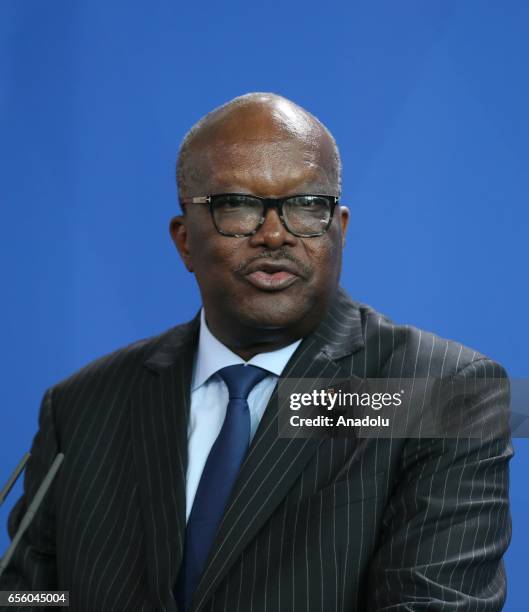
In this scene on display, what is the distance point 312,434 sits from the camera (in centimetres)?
201

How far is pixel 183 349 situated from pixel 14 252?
1.21m

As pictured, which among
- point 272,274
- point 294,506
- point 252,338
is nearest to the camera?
point 294,506

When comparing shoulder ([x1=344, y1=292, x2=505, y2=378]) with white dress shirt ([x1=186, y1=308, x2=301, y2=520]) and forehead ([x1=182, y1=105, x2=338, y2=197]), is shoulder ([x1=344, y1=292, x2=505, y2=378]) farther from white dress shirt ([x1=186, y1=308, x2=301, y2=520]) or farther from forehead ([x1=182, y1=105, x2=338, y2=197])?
forehead ([x1=182, y1=105, x2=338, y2=197])

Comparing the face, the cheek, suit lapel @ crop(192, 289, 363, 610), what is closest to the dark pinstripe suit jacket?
suit lapel @ crop(192, 289, 363, 610)

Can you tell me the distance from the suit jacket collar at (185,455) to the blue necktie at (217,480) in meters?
0.03

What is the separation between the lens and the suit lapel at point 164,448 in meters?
1.97

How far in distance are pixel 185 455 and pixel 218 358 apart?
218mm

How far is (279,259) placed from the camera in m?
2.04

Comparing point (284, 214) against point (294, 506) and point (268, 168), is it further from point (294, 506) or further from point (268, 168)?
point (294, 506)

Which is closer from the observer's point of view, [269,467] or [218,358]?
[269,467]

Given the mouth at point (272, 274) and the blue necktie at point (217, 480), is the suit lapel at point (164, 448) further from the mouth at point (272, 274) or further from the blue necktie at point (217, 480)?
the mouth at point (272, 274)

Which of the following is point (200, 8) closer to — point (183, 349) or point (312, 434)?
point (183, 349)

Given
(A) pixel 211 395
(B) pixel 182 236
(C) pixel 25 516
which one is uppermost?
(B) pixel 182 236

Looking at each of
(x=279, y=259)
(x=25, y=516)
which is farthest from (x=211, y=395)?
(x=25, y=516)
